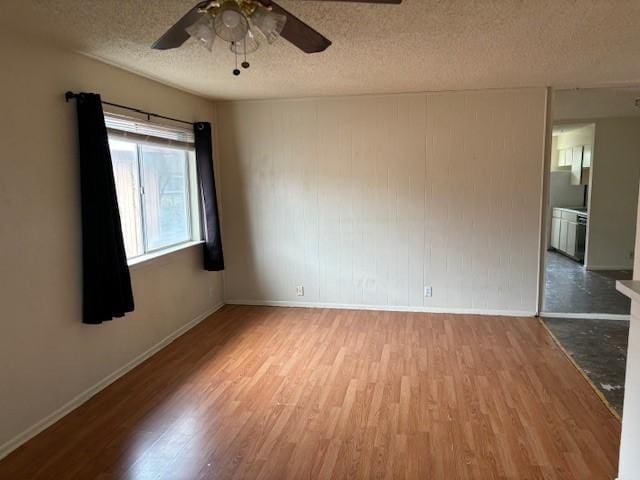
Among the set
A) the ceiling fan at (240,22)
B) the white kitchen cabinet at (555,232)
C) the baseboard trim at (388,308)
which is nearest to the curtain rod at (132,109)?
the ceiling fan at (240,22)

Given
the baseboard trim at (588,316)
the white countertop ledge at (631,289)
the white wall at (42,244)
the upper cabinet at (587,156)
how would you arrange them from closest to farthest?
the white countertop ledge at (631,289) → the white wall at (42,244) → the baseboard trim at (588,316) → the upper cabinet at (587,156)

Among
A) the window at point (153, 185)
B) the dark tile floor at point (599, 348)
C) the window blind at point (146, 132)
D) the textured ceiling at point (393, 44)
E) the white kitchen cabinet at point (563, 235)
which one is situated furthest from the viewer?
the white kitchen cabinet at point (563, 235)

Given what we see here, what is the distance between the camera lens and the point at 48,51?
2795 millimetres

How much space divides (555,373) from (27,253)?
3714 mm

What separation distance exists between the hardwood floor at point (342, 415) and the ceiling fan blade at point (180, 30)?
7.00ft

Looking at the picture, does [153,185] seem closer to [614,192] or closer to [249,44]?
[249,44]

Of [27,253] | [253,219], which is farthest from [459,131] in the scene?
[27,253]

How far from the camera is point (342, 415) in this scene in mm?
2869

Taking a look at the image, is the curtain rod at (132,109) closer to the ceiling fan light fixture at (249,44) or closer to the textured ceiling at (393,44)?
the textured ceiling at (393,44)

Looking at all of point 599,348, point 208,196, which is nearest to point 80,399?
point 208,196

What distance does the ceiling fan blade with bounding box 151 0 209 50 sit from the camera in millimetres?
1755

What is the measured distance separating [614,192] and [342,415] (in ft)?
19.7

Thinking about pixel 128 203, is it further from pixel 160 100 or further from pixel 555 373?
pixel 555 373

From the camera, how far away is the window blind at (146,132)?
3.40m
